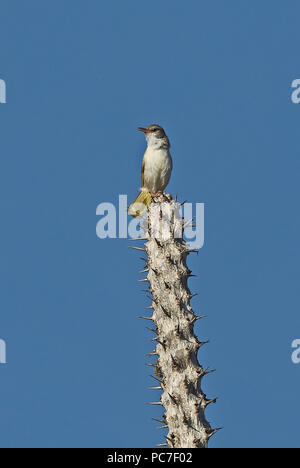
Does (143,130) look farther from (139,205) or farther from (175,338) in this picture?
(175,338)

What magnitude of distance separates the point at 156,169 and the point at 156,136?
0.54m

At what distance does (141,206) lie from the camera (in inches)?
441

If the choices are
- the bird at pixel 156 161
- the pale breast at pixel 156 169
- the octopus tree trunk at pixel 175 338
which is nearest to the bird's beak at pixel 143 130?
the bird at pixel 156 161

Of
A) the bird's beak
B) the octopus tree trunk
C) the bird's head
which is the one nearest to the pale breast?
the bird's head

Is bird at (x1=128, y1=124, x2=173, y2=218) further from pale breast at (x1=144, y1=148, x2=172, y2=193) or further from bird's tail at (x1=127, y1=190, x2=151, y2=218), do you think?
bird's tail at (x1=127, y1=190, x2=151, y2=218)

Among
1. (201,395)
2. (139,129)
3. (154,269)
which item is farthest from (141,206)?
(201,395)

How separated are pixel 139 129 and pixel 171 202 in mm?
4691

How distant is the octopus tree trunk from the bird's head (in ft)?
17.2

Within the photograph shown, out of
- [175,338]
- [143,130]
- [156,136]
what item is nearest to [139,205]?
[143,130]

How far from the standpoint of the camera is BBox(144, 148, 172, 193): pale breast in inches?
530

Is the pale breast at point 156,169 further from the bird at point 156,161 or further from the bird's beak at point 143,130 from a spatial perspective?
the bird's beak at point 143,130

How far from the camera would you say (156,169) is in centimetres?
1345
